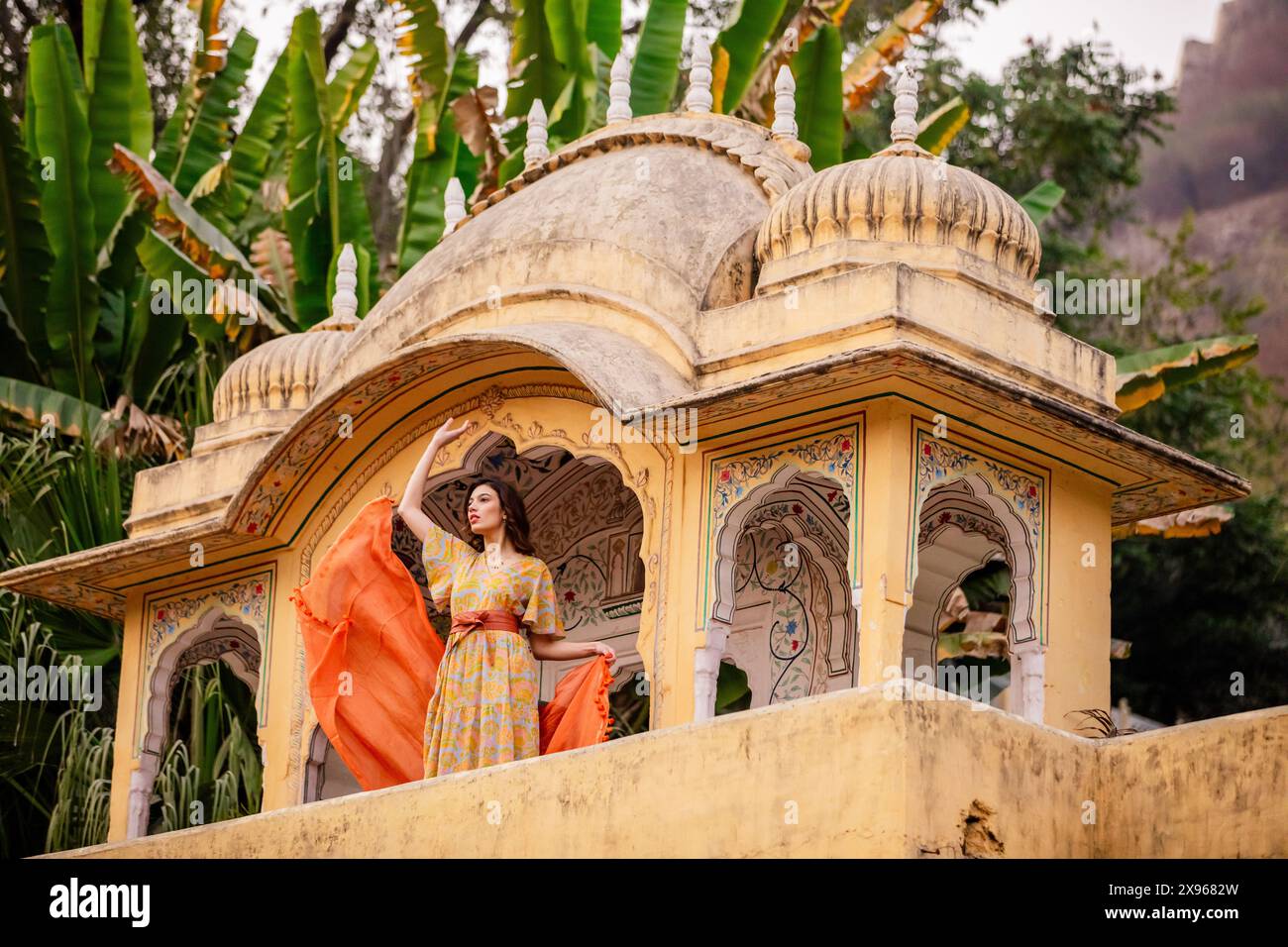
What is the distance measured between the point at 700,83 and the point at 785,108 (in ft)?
1.65

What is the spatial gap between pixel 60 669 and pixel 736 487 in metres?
5.83

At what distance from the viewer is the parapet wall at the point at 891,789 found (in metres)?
7.21

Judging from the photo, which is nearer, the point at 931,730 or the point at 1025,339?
the point at 931,730

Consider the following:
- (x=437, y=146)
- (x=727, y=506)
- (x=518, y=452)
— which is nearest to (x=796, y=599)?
(x=518, y=452)

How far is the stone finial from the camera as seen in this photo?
11.8m

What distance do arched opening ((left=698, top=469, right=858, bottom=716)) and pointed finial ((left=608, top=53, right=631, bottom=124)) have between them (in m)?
2.13

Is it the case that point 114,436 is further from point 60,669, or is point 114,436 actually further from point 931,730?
point 931,730

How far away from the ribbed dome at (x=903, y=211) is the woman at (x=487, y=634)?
1772 mm

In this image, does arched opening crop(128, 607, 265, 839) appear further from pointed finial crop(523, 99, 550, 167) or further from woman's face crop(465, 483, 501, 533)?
pointed finial crop(523, 99, 550, 167)

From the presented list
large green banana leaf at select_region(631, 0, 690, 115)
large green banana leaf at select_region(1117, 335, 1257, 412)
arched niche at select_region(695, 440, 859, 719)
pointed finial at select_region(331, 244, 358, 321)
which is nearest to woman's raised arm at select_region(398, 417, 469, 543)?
arched niche at select_region(695, 440, 859, 719)

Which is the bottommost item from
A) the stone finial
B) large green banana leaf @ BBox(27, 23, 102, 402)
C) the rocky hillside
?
the stone finial
